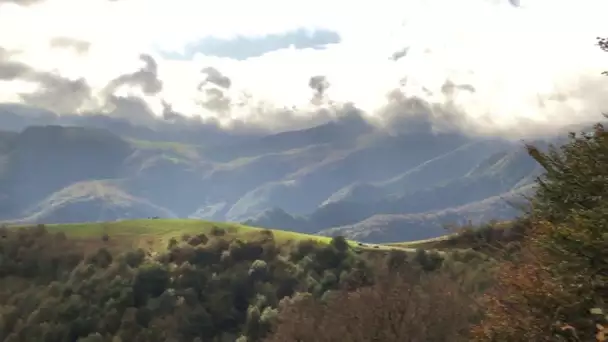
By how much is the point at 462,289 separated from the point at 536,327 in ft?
208

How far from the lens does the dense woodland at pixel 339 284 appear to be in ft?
57.8

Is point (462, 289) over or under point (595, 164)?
under

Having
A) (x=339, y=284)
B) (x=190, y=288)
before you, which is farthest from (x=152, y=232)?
(x=339, y=284)

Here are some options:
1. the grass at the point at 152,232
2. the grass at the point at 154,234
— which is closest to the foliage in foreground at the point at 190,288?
the grass at the point at 154,234

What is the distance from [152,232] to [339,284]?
94.4 m

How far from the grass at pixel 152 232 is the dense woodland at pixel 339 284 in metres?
4.90

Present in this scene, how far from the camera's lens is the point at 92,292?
123938 millimetres

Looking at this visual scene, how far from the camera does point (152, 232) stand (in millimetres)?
188875

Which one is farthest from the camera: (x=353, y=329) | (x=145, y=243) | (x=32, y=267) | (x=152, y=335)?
(x=145, y=243)

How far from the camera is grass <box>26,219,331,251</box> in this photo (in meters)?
165

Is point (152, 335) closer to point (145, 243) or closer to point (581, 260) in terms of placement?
point (145, 243)

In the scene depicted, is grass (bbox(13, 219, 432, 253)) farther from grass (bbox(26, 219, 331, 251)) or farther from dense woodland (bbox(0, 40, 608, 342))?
dense woodland (bbox(0, 40, 608, 342))

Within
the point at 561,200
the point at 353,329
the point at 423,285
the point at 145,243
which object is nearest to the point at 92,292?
the point at 145,243

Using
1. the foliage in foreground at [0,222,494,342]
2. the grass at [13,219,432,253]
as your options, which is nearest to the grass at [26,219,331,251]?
the grass at [13,219,432,253]
